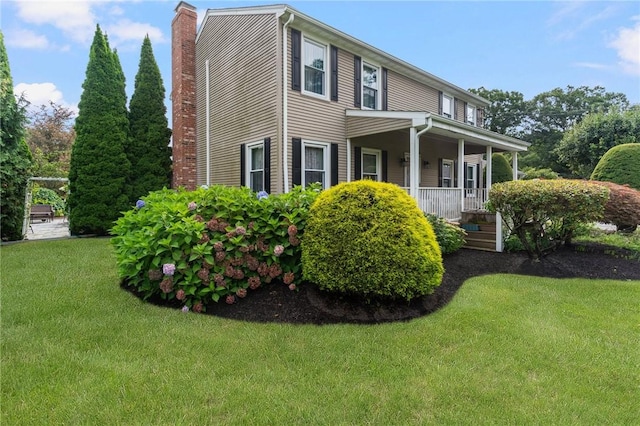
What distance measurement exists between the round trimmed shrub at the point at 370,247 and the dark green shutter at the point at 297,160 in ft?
13.9

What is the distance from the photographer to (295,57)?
27.1ft

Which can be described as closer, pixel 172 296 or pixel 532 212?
pixel 172 296

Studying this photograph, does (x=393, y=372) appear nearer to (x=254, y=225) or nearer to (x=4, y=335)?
(x=254, y=225)

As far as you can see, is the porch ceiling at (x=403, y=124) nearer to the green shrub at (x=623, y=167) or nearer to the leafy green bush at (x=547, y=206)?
the leafy green bush at (x=547, y=206)

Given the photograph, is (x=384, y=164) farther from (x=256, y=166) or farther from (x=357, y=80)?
(x=256, y=166)

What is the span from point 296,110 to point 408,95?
16.5ft

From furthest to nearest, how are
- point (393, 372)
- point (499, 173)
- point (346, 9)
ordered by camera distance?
1. point (499, 173)
2. point (346, 9)
3. point (393, 372)

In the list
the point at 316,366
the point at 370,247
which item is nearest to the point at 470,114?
the point at 370,247

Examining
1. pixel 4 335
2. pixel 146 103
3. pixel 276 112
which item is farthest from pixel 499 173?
pixel 4 335

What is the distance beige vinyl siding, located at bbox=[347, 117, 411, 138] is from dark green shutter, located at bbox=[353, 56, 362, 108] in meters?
0.78

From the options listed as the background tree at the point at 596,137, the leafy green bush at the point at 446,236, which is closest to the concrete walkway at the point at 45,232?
the leafy green bush at the point at 446,236

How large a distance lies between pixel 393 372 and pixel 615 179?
13.9m

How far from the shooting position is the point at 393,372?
8.46 ft

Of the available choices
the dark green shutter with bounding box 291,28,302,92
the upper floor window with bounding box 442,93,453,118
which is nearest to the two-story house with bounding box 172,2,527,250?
the dark green shutter with bounding box 291,28,302,92
